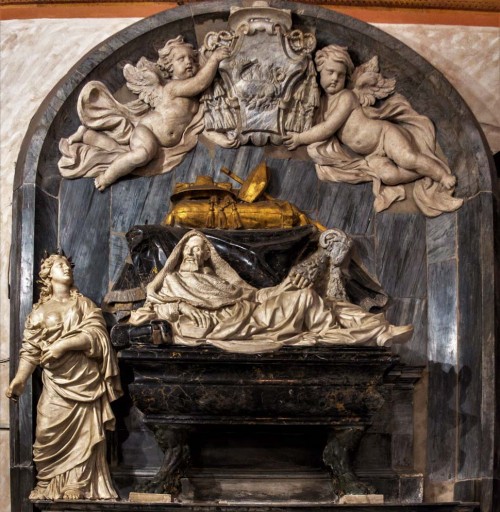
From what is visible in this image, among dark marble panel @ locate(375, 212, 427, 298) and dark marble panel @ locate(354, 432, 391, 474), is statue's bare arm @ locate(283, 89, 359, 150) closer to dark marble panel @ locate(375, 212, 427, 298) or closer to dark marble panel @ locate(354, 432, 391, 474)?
dark marble panel @ locate(375, 212, 427, 298)

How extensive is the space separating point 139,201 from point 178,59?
0.87 m

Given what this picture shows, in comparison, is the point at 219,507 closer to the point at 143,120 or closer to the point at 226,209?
the point at 226,209

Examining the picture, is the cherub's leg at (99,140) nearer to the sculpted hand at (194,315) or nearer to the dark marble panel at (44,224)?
the dark marble panel at (44,224)

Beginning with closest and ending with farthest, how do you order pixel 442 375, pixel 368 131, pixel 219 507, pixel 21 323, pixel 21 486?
pixel 219 507 < pixel 21 486 < pixel 21 323 < pixel 442 375 < pixel 368 131

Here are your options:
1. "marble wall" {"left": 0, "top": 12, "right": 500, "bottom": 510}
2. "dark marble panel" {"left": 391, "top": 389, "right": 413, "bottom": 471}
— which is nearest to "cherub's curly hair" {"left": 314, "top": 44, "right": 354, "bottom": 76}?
"marble wall" {"left": 0, "top": 12, "right": 500, "bottom": 510}

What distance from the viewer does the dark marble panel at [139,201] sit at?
355 inches

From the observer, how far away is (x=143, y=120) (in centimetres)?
908

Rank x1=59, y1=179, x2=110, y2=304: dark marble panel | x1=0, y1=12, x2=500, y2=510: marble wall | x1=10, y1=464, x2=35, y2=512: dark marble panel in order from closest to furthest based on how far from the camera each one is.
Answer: x1=10, y1=464, x2=35, y2=512: dark marble panel → x1=59, y1=179, x2=110, y2=304: dark marble panel → x1=0, y1=12, x2=500, y2=510: marble wall

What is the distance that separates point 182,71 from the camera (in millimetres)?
9031

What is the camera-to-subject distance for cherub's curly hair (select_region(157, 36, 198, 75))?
29.7 ft

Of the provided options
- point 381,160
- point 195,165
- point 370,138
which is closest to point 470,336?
point 381,160

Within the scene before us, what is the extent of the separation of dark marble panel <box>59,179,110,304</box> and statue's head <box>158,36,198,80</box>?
2.70 feet

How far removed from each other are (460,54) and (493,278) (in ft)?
5.42

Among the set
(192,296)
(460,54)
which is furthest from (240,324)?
(460,54)
